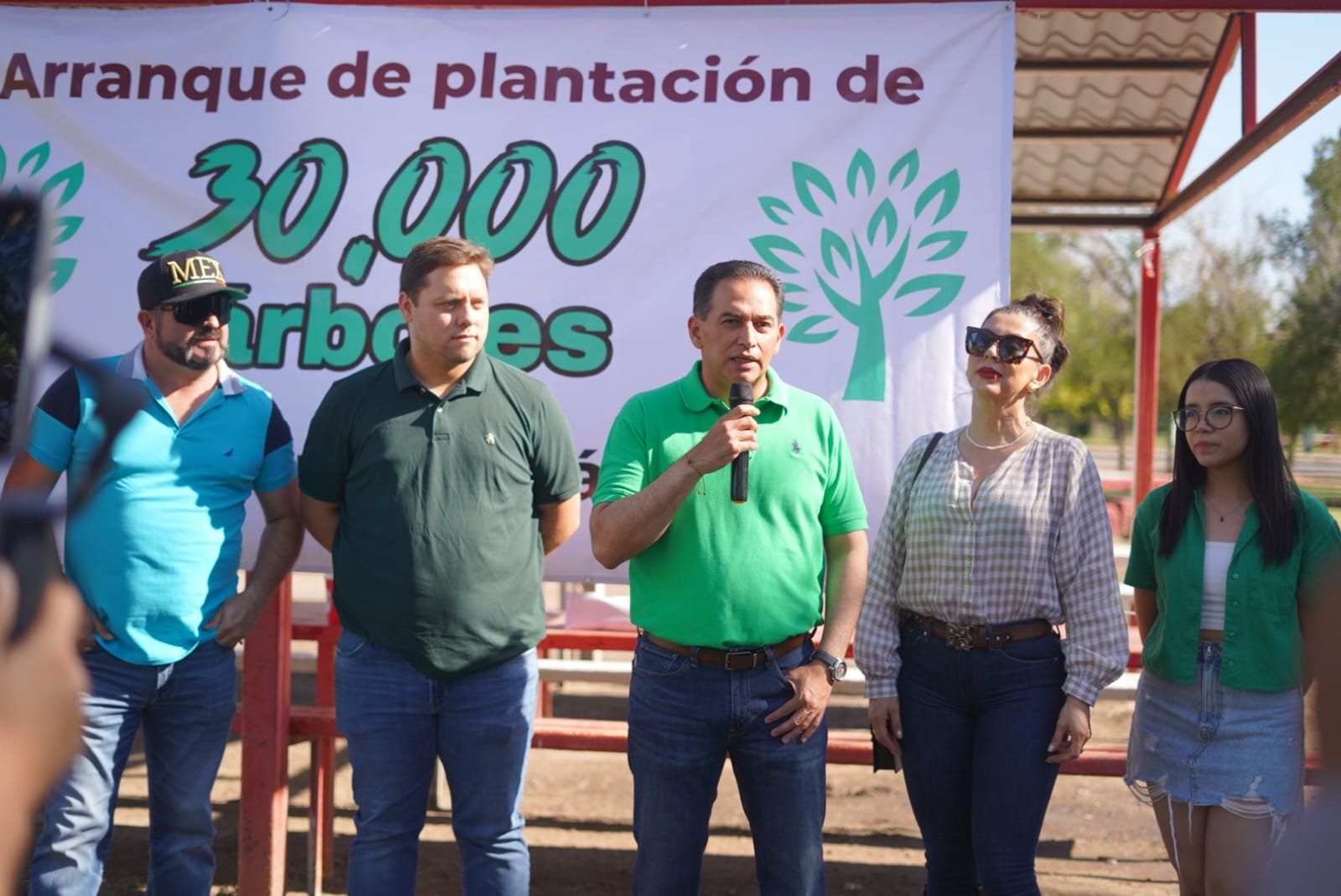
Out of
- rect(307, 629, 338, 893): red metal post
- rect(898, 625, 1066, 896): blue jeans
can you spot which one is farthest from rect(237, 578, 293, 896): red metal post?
rect(898, 625, 1066, 896): blue jeans

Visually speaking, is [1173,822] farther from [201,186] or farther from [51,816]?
[201,186]

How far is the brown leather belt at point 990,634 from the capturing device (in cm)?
325

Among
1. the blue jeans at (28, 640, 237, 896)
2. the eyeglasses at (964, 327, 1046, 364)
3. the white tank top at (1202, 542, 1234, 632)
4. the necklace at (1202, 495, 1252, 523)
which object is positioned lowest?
the blue jeans at (28, 640, 237, 896)

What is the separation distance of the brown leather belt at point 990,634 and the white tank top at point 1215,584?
0.46 meters

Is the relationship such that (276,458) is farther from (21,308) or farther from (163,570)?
(21,308)

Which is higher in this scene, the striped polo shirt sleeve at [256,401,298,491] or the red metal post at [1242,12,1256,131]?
the red metal post at [1242,12,1256,131]

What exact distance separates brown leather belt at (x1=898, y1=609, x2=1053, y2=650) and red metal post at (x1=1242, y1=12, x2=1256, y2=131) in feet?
9.11

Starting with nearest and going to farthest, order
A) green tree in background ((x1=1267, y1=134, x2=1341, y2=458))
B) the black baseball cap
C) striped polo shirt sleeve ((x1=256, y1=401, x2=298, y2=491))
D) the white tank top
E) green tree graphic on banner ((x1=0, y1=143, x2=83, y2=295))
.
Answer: the white tank top → the black baseball cap → striped polo shirt sleeve ((x1=256, y1=401, x2=298, y2=491)) → green tree graphic on banner ((x1=0, y1=143, x2=83, y2=295)) → green tree in background ((x1=1267, y1=134, x2=1341, y2=458))

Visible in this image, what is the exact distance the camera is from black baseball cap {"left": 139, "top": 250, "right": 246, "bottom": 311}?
3.63 m

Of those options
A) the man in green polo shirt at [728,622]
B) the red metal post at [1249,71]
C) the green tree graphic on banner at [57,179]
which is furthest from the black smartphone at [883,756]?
the green tree graphic on banner at [57,179]

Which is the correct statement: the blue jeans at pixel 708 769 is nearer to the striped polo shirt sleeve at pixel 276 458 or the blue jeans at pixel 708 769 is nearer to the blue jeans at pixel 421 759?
the blue jeans at pixel 421 759

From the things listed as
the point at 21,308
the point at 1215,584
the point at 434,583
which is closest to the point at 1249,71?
the point at 1215,584

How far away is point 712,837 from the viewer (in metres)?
5.76

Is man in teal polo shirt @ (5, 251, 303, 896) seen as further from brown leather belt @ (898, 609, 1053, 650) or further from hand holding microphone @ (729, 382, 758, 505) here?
brown leather belt @ (898, 609, 1053, 650)
